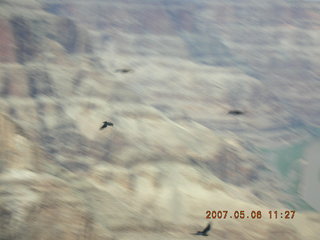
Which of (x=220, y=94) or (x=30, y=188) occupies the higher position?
(x=30, y=188)

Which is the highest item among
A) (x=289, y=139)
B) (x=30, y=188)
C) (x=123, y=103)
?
(x=30, y=188)

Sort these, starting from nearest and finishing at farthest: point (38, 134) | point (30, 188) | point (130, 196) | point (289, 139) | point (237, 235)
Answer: point (30, 188) → point (237, 235) → point (130, 196) → point (38, 134) → point (289, 139)

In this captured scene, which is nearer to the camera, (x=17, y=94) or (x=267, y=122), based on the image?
(x=17, y=94)

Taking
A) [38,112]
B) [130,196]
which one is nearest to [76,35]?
[38,112]

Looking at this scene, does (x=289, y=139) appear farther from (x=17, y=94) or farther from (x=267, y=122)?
(x=17, y=94)

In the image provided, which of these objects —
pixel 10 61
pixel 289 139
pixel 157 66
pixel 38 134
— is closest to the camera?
pixel 38 134

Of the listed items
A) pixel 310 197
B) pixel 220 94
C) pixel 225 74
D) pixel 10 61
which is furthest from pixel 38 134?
pixel 225 74
